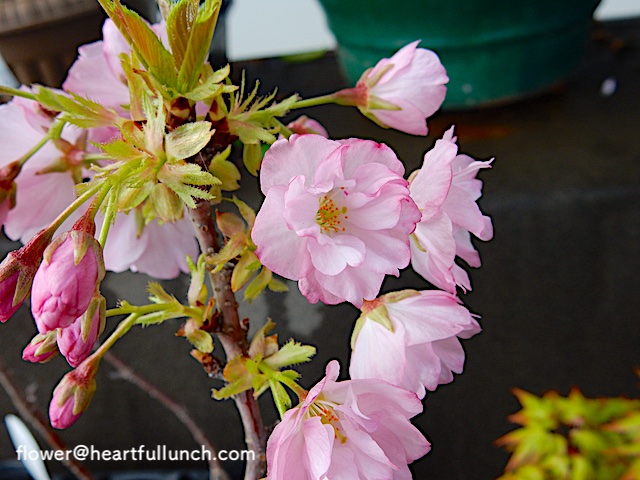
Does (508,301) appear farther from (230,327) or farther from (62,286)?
(62,286)

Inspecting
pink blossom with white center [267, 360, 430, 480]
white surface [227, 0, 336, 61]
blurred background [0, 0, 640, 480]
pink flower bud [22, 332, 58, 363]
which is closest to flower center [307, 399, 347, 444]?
pink blossom with white center [267, 360, 430, 480]

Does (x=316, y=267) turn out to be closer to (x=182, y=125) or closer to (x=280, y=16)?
(x=182, y=125)

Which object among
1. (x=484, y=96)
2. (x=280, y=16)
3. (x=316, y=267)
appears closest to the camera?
(x=316, y=267)

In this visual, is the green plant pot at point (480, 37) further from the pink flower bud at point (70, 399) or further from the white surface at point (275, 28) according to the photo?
the pink flower bud at point (70, 399)

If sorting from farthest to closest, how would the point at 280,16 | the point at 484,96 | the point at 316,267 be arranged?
the point at 280,16 < the point at 484,96 < the point at 316,267

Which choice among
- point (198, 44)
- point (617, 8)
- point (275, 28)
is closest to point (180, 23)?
point (198, 44)

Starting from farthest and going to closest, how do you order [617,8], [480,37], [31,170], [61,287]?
[617,8]
[480,37]
[31,170]
[61,287]

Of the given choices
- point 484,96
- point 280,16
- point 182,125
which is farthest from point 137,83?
point 280,16

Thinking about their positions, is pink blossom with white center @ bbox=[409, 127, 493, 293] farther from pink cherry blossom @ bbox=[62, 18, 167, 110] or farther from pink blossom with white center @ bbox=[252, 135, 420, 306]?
pink cherry blossom @ bbox=[62, 18, 167, 110]
